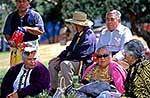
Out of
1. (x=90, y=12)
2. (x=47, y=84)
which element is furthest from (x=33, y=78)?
(x=90, y=12)

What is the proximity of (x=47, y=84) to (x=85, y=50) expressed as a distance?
1.49 meters

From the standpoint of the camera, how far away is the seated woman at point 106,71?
21.4ft

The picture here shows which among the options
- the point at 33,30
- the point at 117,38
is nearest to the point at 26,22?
the point at 33,30

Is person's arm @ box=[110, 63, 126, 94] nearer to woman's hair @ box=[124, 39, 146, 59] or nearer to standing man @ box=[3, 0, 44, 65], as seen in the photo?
woman's hair @ box=[124, 39, 146, 59]

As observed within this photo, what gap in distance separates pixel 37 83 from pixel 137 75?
1889mm

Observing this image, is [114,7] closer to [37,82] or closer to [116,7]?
[116,7]

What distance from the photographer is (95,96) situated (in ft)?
19.5

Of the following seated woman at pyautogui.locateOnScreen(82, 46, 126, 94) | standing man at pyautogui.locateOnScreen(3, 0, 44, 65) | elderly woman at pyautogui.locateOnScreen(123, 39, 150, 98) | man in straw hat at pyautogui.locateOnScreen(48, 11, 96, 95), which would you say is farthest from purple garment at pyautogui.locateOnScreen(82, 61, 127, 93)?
standing man at pyautogui.locateOnScreen(3, 0, 44, 65)

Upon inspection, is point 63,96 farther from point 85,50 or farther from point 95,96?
point 85,50

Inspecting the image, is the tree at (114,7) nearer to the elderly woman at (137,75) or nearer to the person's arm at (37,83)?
the person's arm at (37,83)

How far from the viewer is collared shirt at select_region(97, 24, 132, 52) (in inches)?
312

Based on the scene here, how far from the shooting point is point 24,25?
26.0ft

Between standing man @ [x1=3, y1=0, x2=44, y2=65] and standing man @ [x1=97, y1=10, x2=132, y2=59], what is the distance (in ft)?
3.69

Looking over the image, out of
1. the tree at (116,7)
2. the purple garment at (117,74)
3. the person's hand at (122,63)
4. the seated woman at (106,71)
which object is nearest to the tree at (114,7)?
the tree at (116,7)
